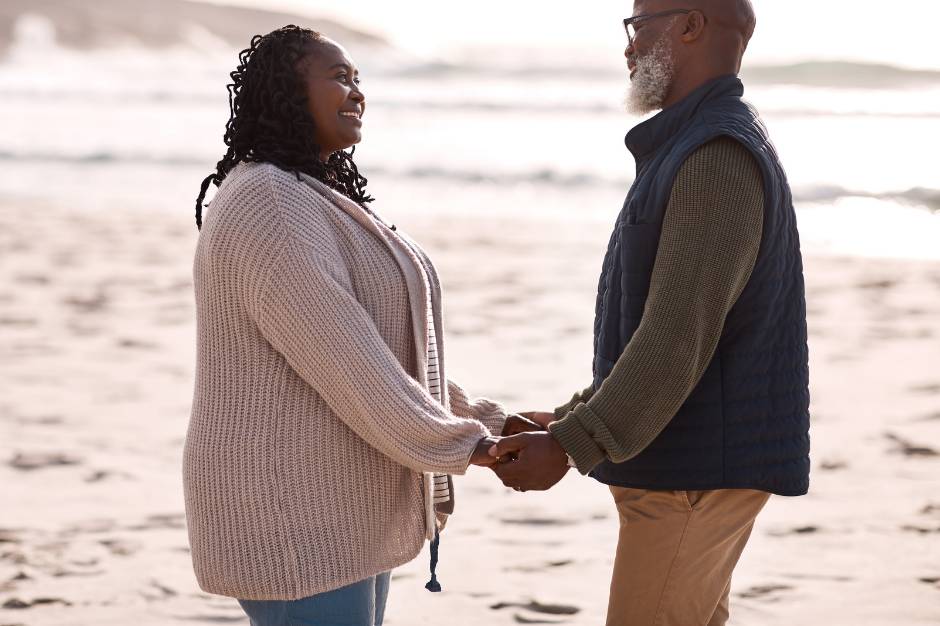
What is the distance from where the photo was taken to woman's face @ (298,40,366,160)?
8.98 ft

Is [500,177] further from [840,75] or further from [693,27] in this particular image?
[840,75]

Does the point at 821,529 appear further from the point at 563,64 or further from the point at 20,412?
the point at 563,64

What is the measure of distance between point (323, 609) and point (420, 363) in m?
0.57

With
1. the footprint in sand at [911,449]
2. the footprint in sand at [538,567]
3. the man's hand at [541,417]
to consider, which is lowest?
the footprint in sand at [538,567]

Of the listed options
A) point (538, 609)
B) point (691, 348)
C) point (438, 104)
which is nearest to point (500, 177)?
point (438, 104)

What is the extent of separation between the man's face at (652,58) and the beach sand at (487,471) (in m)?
2.05

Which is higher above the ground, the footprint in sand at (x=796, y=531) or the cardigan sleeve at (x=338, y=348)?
the cardigan sleeve at (x=338, y=348)

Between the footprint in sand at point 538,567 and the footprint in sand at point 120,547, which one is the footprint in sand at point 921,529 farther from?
the footprint in sand at point 120,547

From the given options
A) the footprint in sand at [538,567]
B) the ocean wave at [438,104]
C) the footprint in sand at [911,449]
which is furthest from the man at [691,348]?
the ocean wave at [438,104]

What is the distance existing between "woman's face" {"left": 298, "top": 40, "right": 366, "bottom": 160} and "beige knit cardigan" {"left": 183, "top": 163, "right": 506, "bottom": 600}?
17 centimetres

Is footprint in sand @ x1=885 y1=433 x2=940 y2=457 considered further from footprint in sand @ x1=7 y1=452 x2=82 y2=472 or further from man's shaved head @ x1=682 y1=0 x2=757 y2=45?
footprint in sand @ x1=7 y1=452 x2=82 y2=472

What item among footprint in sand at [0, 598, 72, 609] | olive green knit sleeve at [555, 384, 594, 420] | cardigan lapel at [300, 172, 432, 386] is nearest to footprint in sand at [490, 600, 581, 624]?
olive green knit sleeve at [555, 384, 594, 420]

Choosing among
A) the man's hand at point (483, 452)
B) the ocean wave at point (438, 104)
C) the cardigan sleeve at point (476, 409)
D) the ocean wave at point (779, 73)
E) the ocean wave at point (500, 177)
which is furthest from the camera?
the ocean wave at point (779, 73)

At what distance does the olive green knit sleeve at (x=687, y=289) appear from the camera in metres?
2.64
